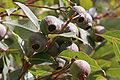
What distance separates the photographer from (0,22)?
1077mm

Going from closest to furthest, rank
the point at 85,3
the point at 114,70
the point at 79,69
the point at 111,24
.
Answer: the point at 79,69
the point at 85,3
the point at 114,70
the point at 111,24

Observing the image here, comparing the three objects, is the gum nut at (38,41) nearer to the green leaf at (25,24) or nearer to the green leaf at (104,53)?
the green leaf at (25,24)

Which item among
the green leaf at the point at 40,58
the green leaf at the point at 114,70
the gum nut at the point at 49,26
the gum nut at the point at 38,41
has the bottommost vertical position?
the green leaf at the point at 114,70

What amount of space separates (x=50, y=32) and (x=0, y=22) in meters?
0.35

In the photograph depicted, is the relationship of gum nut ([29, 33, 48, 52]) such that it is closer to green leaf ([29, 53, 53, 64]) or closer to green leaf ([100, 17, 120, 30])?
green leaf ([29, 53, 53, 64])

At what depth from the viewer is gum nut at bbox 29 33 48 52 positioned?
85 centimetres

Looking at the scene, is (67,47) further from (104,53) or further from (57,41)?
(104,53)

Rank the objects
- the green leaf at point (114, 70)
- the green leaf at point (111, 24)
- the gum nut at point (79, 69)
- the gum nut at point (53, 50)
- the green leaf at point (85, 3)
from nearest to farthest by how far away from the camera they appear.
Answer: the gum nut at point (79, 69), the gum nut at point (53, 50), the green leaf at point (85, 3), the green leaf at point (114, 70), the green leaf at point (111, 24)

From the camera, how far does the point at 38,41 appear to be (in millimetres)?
844

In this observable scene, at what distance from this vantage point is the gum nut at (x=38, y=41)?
85 centimetres

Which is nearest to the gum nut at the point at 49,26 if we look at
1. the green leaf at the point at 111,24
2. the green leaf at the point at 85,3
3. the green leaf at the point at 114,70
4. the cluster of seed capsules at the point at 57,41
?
the cluster of seed capsules at the point at 57,41

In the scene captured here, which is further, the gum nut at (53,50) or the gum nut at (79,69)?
Answer: the gum nut at (53,50)

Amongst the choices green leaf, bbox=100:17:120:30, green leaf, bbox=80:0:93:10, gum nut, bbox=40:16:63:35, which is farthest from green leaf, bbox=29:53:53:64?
green leaf, bbox=100:17:120:30

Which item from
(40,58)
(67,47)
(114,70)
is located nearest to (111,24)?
(114,70)
